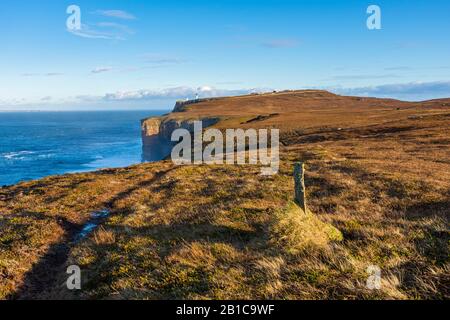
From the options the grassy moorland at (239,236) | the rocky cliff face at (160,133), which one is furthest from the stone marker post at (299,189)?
the rocky cliff face at (160,133)

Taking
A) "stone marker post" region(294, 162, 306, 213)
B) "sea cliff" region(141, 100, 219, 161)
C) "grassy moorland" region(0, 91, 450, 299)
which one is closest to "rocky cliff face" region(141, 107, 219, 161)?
"sea cliff" region(141, 100, 219, 161)

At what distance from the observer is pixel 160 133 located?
139750 millimetres

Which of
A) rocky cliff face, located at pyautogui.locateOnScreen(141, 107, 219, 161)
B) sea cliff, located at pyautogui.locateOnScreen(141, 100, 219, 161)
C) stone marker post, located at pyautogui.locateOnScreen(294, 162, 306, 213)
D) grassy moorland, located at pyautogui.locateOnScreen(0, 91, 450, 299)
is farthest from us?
sea cliff, located at pyautogui.locateOnScreen(141, 100, 219, 161)

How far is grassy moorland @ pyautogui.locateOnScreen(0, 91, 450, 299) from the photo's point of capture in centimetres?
938

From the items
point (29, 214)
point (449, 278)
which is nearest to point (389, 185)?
point (449, 278)

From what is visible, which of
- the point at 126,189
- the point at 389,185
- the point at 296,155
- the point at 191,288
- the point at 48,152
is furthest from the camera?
the point at 48,152

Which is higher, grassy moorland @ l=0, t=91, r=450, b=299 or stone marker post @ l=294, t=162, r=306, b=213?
stone marker post @ l=294, t=162, r=306, b=213

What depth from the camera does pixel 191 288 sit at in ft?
32.0

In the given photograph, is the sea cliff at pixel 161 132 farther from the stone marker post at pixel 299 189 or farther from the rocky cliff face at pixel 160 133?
the stone marker post at pixel 299 189

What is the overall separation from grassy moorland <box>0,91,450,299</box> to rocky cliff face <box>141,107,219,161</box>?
93.3 m

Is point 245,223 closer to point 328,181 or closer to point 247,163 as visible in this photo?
point 328,181

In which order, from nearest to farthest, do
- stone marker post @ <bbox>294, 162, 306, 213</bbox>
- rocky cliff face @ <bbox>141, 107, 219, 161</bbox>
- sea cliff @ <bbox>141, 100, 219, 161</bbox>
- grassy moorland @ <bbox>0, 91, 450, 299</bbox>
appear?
grassy moorland @ <bbox>0, 91, 450, 299</bbox>
stone marker post @ <bbox>294, 162, 306, 213</bbox>
rocky cliff face @ <bbox>141, 107, 219, 161</bbox>
sea cliff @ <bbox>141, 100, 219, 161</bbox>

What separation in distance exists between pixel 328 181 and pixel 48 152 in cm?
13071

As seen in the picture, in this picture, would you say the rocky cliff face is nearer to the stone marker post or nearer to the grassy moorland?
the grassy moorland
